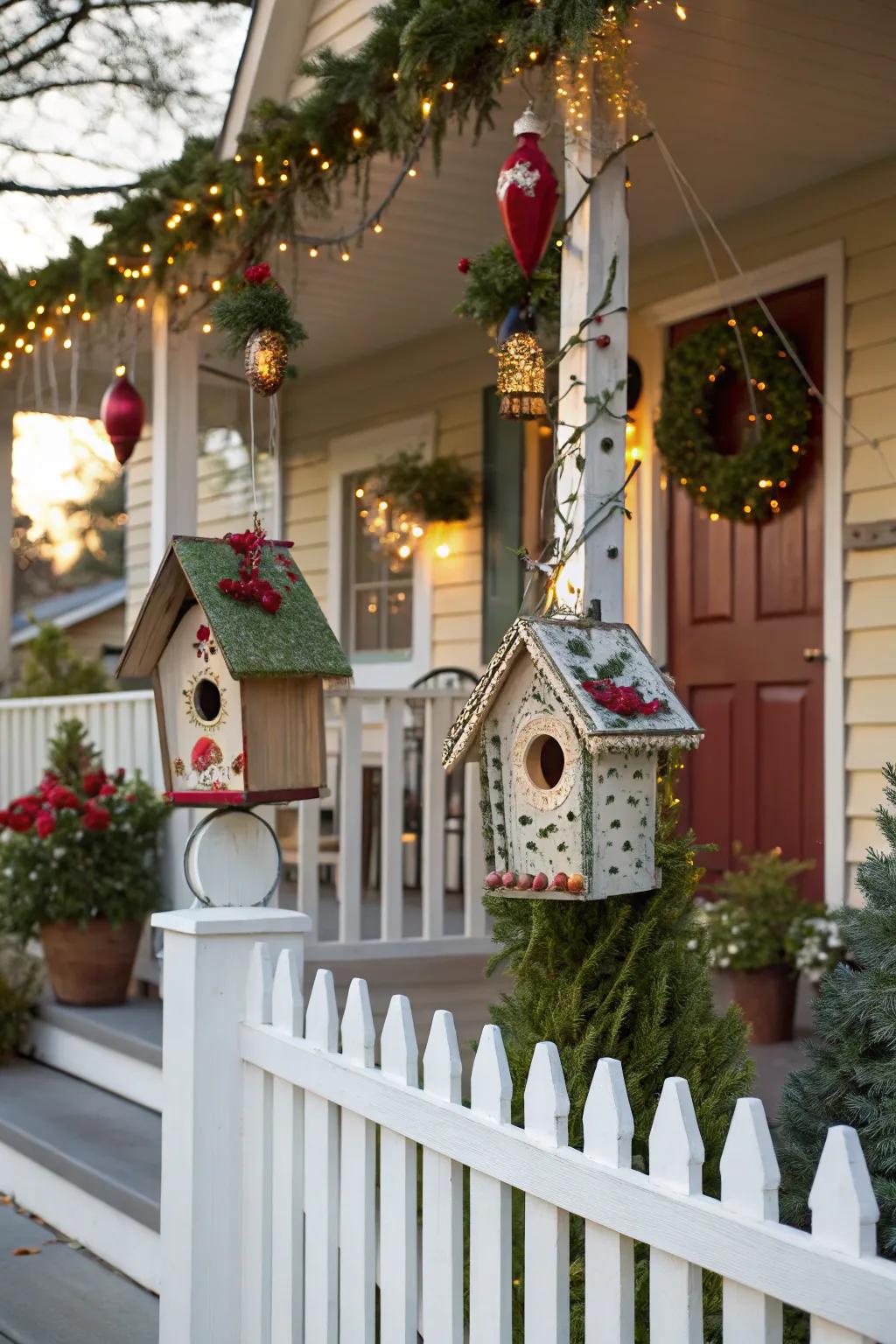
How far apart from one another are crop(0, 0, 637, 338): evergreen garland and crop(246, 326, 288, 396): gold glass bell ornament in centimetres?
76

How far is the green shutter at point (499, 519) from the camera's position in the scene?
6.68 meters

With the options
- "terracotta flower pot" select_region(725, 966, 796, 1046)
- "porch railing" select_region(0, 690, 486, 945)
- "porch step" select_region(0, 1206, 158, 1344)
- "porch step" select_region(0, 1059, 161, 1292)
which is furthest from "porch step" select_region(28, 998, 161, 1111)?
"terracotta flower pot" select_region(725, 966, 796, 1046)

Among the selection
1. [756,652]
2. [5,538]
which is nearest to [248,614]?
[756,652]

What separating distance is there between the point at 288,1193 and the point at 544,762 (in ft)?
2.88

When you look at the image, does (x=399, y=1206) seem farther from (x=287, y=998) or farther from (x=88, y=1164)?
(x=88, y=1164)

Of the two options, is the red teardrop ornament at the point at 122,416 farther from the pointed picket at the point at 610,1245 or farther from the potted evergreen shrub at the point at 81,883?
the pointed picket at the point at 610,1245

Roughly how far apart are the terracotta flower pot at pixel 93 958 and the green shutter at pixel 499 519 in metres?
2.46

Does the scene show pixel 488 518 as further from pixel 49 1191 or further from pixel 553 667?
pixel 553 667

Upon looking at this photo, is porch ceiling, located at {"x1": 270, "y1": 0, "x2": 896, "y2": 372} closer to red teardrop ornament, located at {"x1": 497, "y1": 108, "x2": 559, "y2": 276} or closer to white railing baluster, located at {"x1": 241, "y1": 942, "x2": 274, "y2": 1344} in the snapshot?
red teardrop ornament, located at {"x1": 497, "y1": 108, "x2": 559, "y2": 276}

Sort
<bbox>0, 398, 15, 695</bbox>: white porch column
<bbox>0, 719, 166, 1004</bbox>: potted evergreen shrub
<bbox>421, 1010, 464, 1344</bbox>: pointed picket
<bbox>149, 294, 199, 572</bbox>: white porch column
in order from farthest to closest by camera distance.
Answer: <bbox>0, 398, 15, 695</bbox>: white porch column < <bbox>149, 294, 199, 572</bbox>: white porch column < <bbox>0, 719, 166, 1004</bbox>: potted evergreen shrub < <bbox>421, 1010, 464, 1344</bbox>: pointed picket

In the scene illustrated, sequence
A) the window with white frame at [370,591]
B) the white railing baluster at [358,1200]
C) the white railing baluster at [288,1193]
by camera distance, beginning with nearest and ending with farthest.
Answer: the white railing baluster at [358,1200], the white railing baluster at [288,1193], the window with white frame at [370,591]

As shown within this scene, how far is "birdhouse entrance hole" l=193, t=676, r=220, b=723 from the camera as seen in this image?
3496 mm

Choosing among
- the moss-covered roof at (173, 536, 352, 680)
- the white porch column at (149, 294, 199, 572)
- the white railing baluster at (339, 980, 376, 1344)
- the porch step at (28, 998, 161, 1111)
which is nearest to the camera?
the white railing baluster at (339, 980, 376, 1344)

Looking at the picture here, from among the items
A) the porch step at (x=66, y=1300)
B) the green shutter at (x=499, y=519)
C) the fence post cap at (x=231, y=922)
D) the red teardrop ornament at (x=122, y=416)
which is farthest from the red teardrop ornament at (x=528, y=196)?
the green shutter at (x=499, y=519)
